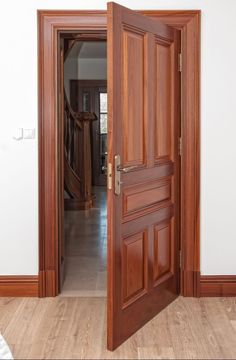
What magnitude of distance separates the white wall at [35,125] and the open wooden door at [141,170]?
0.26 m

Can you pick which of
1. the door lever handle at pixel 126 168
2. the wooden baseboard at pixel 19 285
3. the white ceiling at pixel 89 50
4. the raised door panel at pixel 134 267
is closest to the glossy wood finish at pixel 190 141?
the raised door panel at pixel 134 267

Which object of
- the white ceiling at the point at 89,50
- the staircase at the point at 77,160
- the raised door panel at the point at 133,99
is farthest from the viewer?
the white ceiling at the point at 89,50

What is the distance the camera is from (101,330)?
3.48m

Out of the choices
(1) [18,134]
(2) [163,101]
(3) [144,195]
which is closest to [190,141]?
(2) [163,101]

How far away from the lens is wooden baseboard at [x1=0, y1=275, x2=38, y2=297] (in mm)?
4156

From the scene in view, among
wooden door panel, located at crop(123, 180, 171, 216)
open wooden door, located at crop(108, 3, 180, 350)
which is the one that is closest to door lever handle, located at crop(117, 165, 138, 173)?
open wooden door, located at crop(108, 3, 180, 350)

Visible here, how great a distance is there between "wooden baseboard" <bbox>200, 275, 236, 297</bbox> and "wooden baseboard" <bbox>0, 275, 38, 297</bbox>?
4.15 ft

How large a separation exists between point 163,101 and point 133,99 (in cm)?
47

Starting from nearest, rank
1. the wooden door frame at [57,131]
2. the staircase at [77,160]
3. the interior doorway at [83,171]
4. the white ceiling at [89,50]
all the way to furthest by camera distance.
→ the wooden door frame at [57,131]
the interior doorway at [83,171]
the staircase at [77,160]
the white ceiling at [89,50]

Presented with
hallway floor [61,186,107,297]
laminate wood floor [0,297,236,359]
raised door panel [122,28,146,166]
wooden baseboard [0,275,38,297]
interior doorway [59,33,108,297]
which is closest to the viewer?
laminate wood floor [0,297,236,359]

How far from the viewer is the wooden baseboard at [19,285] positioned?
4.16 m

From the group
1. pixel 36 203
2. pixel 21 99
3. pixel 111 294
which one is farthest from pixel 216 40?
pixel 111 294

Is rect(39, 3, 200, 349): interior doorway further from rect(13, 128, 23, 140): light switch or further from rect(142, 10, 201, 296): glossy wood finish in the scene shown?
rect(13, 128, 23, 140): light switch

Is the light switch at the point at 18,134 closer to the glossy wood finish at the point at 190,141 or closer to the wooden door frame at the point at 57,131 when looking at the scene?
the wooden door frame at the point at 57,131
